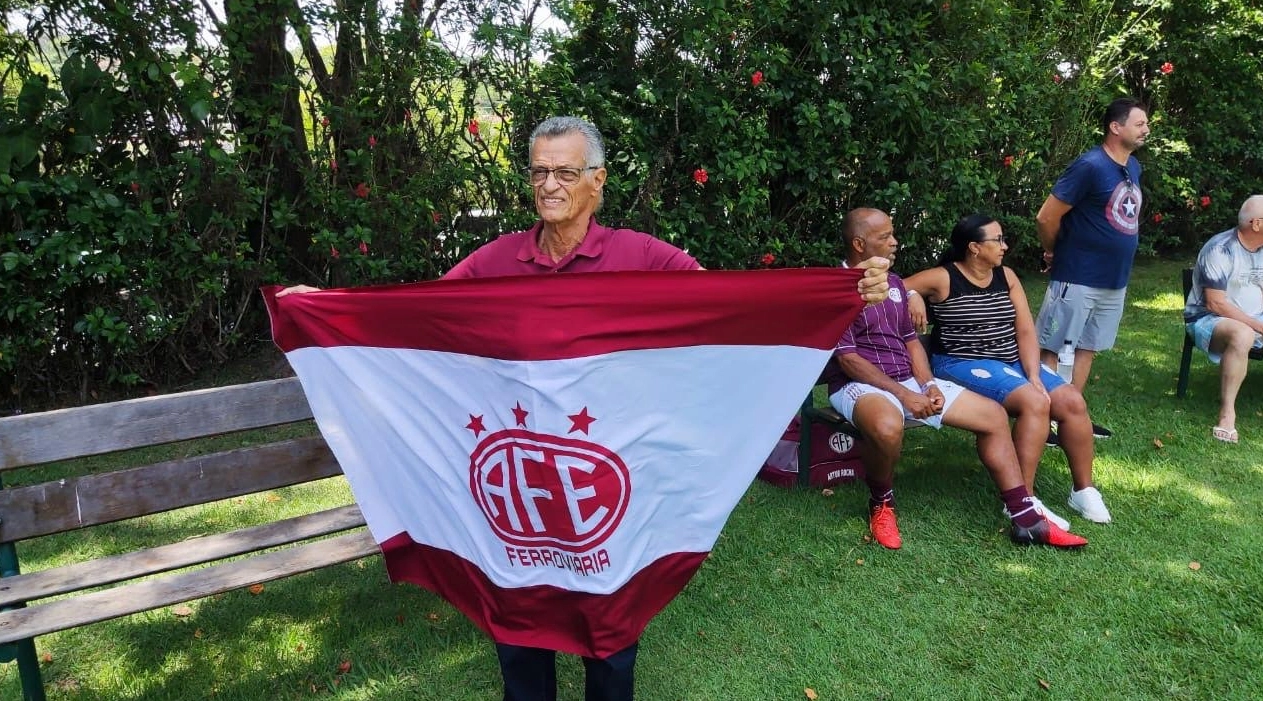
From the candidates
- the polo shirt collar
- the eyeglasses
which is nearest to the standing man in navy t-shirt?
the polo shirt collar

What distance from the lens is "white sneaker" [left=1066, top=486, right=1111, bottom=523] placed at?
4.02 meters

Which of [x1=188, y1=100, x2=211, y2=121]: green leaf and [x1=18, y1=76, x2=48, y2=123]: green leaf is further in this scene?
[x1=188, y1=100, x2=211, y2=121]: green leaf

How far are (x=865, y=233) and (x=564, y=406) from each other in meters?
2.26

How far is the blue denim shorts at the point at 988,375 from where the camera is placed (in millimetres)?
4152

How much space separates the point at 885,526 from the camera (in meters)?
3.93

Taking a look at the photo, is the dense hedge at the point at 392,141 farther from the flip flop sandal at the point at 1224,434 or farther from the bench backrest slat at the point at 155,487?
the flip flop sandal at the point at 1224,434

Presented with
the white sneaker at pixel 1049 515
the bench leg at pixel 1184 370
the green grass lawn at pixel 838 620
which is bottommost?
the green grass lawn at pixel 838 620

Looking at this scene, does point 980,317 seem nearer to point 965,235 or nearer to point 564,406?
point 965,235

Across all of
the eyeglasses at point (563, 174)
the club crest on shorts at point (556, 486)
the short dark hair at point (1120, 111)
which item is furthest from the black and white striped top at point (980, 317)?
the club crest on shorts at point (556, 486)

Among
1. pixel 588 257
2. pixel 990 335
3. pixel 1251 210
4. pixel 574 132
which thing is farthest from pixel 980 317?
pixel 574 132

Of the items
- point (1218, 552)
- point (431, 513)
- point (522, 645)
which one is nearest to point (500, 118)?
point (431, 513)

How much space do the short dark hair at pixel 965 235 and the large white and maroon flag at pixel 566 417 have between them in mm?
2060

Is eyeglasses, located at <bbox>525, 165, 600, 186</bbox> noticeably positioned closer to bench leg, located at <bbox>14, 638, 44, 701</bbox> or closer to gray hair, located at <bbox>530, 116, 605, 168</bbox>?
gray hair, located at <bbox>530, 116, 605, 168</bbox>

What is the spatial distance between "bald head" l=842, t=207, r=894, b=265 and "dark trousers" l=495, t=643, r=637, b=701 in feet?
7.71
